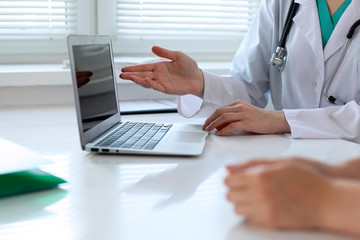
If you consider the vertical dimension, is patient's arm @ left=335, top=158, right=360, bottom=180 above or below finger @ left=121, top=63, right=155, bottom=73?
above

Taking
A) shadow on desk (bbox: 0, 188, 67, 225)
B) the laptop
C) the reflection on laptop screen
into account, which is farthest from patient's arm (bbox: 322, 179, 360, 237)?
the reflection on laptop screen

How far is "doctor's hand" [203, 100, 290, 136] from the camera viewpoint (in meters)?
1.29

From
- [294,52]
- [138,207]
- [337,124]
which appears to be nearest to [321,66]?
[294,52]

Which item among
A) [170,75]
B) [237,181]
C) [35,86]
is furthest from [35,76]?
[237,181]

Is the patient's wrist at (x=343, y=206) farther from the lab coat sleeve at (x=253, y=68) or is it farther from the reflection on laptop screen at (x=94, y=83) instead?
the lab coat sleeve at (x=253, y=68)

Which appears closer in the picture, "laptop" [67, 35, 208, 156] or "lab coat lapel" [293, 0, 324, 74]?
"laptop" [67, 35, 208, 156]

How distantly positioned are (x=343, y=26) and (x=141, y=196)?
92 cm

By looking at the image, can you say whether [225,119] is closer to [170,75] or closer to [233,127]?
[233,127]

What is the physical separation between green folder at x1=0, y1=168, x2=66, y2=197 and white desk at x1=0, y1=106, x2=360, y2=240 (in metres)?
0.01

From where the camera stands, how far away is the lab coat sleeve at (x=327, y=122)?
129cm

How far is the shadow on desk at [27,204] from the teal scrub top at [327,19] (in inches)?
38.8

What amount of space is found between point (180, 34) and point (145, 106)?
29.0 inches

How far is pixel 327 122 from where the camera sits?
1.34 metres

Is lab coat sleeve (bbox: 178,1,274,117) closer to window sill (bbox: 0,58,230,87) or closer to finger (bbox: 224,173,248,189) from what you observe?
window sill (bbox: 0,58,230,87)
